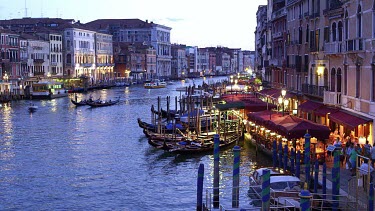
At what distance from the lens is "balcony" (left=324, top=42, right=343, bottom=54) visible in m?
14.4

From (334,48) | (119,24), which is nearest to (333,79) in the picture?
(334,48)

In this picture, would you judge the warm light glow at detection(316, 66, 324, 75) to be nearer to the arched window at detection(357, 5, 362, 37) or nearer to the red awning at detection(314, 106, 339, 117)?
the red awning at detection(314, 106, 339, 117)

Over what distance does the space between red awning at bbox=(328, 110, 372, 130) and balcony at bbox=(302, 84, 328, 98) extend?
2.03 m

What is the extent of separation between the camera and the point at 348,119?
1333 cm

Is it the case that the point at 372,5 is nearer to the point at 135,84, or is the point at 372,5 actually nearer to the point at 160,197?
the point at 160,197

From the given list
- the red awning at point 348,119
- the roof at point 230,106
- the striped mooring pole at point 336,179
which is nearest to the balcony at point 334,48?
the red awning at point 348,119

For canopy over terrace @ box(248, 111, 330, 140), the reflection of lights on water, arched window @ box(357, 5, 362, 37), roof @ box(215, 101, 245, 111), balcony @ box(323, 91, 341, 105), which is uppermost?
arched window @ box(357, 5, 362, 37)

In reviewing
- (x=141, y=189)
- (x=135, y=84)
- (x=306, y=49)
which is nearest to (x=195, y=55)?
(x=135, y=84)

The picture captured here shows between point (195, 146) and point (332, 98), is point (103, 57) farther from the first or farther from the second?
point (332, 98)

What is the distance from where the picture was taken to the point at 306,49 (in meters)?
19.6

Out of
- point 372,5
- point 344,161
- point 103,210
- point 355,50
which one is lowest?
point 103,210

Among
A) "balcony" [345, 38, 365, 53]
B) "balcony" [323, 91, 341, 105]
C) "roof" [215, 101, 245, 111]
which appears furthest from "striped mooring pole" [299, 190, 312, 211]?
"roof" [215, 101, 245, 111]

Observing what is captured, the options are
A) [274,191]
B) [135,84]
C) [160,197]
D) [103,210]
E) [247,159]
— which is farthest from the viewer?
[135,84]

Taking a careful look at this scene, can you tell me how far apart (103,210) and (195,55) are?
100446 millimetres
